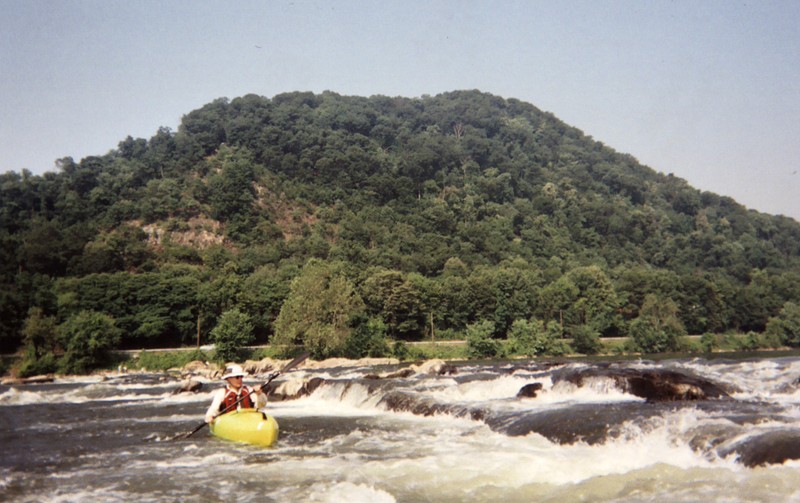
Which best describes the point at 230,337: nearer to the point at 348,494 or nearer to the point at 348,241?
the point at 348,494

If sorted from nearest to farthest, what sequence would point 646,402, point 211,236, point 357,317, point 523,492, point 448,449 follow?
point 523,492
point 448,449
point 646,402
point 357,317
point 211,236

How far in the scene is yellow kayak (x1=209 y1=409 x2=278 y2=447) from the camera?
16.5 m

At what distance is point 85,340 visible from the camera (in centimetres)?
6091

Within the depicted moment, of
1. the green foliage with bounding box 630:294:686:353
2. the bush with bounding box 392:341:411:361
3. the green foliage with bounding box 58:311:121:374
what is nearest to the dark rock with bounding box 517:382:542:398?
the bush with bounding box 392:341:411:361

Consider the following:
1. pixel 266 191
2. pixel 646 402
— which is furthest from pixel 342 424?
pixel 266 191

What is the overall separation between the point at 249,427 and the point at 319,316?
156ft

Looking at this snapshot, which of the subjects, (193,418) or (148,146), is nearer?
(193,418)

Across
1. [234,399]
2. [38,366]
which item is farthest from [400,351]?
[234,399]

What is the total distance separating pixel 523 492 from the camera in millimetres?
11508

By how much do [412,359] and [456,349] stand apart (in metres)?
5.76

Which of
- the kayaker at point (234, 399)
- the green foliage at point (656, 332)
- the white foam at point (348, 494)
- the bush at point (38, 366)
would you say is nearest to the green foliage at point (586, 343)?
the green foliage at point (656, 332)

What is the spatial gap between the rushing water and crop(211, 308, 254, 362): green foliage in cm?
3930

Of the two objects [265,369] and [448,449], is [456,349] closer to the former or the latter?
[265,369]

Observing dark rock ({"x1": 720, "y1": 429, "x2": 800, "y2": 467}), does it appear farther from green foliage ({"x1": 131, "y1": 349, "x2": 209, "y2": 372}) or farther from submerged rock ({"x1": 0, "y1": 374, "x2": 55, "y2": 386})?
green foliage ({"x1": 131, "y1": 349, "x2": 209, "y2": 372})
